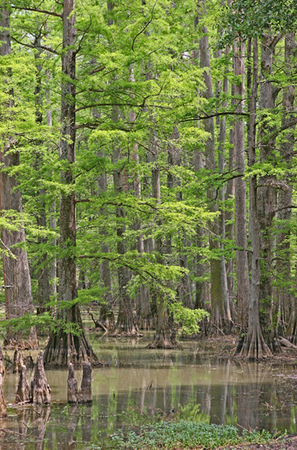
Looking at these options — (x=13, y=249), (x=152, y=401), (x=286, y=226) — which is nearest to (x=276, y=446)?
(x=152, y=401)

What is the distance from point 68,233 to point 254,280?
5.32 metres

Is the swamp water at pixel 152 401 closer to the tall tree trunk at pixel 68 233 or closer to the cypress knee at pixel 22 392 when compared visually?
the cypress knee at pixel 22 392

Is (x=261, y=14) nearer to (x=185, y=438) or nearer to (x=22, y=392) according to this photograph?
(x=185, y=438)

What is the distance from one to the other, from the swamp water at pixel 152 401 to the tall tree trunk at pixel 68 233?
0.69 meters

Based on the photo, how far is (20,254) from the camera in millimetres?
17953

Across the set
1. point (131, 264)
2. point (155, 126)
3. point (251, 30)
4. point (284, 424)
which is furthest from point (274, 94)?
point (284, 424)

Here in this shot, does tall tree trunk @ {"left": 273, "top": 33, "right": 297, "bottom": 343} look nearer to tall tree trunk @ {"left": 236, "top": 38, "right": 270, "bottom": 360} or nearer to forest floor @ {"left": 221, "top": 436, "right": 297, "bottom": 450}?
tall tree trunk @ {"left": 236, "top": 38, "right": 270, "bottom": 360}

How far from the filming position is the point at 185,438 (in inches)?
277

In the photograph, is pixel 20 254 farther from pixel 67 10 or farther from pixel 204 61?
pixel 204 61

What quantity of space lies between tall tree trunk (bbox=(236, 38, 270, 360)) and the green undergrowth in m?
7.50

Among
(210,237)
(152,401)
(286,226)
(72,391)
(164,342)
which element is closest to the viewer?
(72,391)

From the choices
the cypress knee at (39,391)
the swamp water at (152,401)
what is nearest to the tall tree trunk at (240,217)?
the swamp water at (152,401)

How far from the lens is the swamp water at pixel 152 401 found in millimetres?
7889

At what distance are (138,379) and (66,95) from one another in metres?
6.98
